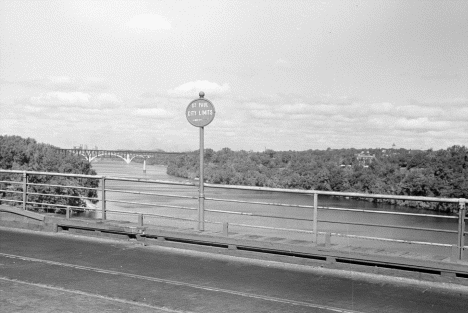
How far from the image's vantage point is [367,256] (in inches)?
346

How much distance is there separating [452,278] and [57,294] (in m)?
5.61

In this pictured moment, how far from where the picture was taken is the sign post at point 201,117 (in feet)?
36.9

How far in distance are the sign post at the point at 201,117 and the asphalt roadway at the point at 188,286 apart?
3.72ft

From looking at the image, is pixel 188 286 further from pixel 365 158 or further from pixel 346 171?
pixel 365 158

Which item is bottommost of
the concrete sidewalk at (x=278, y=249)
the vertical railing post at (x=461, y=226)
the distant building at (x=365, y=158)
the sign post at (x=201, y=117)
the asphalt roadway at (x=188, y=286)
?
the asphalt roadway at (x=188, y=286)

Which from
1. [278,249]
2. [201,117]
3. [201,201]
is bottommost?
[278,249]

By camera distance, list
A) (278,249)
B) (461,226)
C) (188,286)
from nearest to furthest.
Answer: (188,286)
(461,226)
(278,249)

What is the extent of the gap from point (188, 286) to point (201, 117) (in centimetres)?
453

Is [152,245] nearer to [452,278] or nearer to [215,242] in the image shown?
[215,242]

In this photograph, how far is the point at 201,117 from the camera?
37.4ft

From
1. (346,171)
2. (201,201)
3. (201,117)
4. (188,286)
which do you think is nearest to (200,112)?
(201,117)

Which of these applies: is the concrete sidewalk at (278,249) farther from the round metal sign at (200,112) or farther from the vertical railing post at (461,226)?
the round metal sign at (200,112)

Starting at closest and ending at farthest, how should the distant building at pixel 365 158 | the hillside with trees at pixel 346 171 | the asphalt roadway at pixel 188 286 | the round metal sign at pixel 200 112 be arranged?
the asphalt roadway at pixel 188 286, the round metal sign at pixel 200 112, the hillside with trees at pixel 346 171, the distant building at pixel 365 158

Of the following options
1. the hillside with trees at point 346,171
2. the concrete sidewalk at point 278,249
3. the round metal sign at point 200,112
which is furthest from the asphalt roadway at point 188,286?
the hillside with trees at point 346,171
